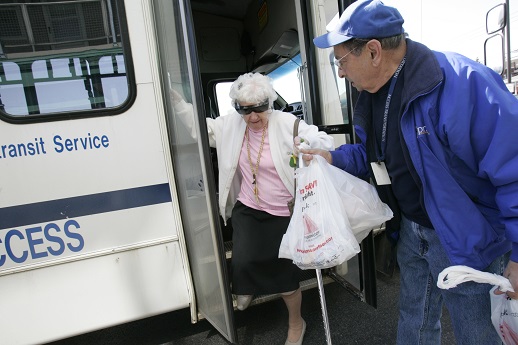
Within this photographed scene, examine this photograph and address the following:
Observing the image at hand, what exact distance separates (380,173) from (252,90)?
3.23 feet

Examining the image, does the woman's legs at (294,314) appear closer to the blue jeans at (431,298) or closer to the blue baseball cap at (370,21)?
the blue jeans at (431,298)

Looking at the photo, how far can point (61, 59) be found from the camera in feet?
5.80

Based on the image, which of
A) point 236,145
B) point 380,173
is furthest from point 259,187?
point 380,173

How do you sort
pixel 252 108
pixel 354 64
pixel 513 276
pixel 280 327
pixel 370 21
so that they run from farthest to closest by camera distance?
pixel 280 327, pixel 252 108, pixel 354 64, pixel 370 21, pixel 513 276

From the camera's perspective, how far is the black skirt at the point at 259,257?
2055 millimetres

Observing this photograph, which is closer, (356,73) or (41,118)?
(356,73)

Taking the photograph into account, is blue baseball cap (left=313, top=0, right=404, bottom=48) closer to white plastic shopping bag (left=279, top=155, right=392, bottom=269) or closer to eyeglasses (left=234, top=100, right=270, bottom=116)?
white plastic shopping bag (left=279, top=155, right=392, bottom=269)

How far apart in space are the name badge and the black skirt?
0.81 meters

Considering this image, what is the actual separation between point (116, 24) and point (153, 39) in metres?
0.21

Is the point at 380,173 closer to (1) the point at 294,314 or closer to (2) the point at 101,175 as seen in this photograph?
(1) the point at 294,314

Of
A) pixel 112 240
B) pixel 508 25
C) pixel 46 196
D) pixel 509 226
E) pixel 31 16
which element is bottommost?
pixel 112 240

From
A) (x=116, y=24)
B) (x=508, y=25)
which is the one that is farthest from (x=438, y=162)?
(x=508, y=25)

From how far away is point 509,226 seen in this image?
1027mm

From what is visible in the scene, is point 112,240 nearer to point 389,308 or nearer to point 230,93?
point 230,93
